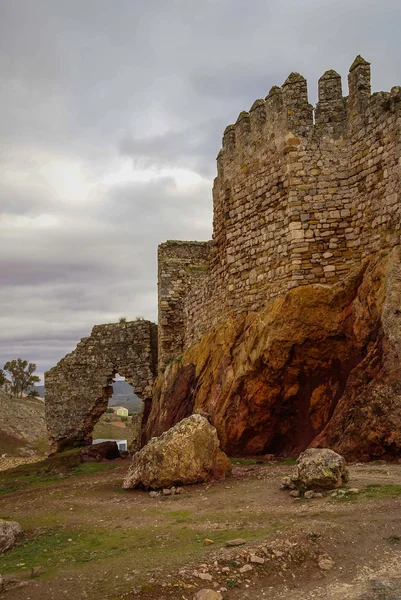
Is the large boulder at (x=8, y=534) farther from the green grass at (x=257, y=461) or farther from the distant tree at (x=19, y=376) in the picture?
the distant tree at (x=19, y=376)

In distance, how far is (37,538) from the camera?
7.41 metres

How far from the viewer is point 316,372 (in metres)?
12.0

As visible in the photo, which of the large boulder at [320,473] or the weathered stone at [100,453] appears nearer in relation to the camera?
the large boulder at [320,473]

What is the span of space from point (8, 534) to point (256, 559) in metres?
3.59

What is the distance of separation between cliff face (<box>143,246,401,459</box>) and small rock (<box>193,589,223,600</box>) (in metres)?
5.19

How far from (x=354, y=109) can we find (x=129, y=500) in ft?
30.3

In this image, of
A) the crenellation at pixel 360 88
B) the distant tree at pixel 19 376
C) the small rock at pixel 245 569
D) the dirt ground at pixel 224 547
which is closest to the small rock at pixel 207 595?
the dirt ground at pixel 224 547

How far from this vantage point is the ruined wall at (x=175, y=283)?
22000 mm

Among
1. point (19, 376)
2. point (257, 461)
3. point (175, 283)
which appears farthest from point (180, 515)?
point (19, 376)

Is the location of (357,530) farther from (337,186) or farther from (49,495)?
(337,186)

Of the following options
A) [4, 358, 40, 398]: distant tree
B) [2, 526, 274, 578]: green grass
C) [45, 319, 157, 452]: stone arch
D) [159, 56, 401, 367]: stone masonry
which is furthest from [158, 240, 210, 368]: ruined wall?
[4, 358, 40, 398]: distant tree

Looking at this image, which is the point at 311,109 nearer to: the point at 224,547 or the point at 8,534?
the point at 224,547

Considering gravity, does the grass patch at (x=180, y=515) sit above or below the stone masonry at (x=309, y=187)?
below

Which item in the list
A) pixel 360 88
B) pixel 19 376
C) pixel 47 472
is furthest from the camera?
pixel 19 376
